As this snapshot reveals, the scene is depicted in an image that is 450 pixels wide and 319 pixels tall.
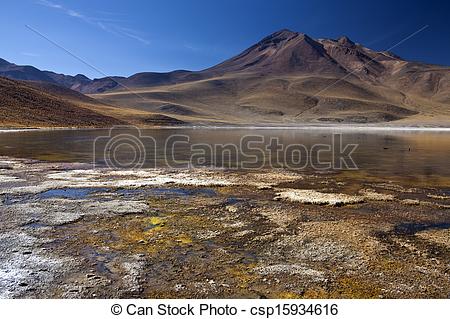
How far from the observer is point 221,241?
31.9 feet

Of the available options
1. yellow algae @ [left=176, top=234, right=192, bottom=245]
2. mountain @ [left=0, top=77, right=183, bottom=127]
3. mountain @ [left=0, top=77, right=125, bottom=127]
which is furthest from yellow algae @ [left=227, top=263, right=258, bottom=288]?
mountain @ [left=0, top=77, right=125, bottom=127]

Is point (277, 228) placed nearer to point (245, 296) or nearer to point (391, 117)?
point (245, 296)

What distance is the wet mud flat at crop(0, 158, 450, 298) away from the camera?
23.8 feet

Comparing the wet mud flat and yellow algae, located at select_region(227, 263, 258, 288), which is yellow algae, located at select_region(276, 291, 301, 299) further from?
yellow algae, located at select_region(227, 263, 258, 288)

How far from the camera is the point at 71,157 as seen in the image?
28.2m

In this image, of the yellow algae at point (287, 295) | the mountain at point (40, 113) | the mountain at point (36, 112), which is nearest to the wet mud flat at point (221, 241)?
the yellow algae at point (287, 295)

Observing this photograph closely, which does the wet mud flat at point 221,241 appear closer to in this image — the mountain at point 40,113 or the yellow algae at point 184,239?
the yellow algae at point 184,239

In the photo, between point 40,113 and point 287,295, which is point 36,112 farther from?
point 287,295

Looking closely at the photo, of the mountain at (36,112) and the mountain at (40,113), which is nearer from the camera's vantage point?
the mountain at (36,112)

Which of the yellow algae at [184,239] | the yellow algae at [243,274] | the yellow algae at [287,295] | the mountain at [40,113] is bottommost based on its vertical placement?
the yellow algae at [287,295]

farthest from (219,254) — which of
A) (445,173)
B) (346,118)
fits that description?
(346,118)

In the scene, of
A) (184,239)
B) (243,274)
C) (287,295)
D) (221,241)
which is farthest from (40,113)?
(287,295)

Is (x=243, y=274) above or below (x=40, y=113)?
below

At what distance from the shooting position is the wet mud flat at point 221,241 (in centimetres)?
724
